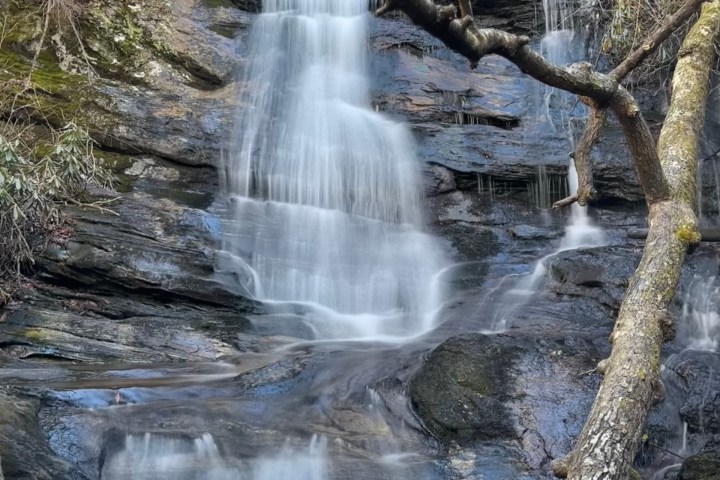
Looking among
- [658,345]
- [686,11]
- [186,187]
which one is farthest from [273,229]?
[658,345]

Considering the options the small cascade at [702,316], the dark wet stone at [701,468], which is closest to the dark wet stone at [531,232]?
the small cascade at [702,316]

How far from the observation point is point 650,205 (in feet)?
16.2

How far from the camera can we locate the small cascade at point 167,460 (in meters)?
4.35

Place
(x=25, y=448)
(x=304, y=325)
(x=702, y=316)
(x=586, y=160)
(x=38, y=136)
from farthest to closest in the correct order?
1. (x=38, y=136)
2. (x=304, y=325)
3. (x=702, y=316)
4. (x=586, y=160)
5. (x=25, y=448)

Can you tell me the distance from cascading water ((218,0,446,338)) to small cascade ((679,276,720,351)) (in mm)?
2550

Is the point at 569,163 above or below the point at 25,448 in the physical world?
above

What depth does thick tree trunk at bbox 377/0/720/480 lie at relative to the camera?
3.03m

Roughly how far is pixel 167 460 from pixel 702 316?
198 inches

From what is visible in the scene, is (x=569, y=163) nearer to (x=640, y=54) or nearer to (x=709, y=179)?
(x=709, y=179)

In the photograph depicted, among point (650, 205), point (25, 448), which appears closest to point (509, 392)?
point (650, 205)

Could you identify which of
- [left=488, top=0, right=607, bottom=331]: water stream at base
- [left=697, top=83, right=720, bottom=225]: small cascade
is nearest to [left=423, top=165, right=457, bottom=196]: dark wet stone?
[left=488, top=0, right=607, bottom=331]: water stream at base

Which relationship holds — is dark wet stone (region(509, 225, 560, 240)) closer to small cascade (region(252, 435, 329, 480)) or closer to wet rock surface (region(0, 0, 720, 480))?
wet rock surface (region(0, 0, 720, 480))

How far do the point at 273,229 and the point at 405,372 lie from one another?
142 inches

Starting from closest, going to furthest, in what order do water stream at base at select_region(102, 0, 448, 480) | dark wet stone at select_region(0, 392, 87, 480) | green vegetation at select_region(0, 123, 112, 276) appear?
dark wet stone at select_region(0, 392, 87, 480) < green vegetation at select_region(0, 123, 112, 276) < water stream at base at select_region(102, 0, 448, 480)
